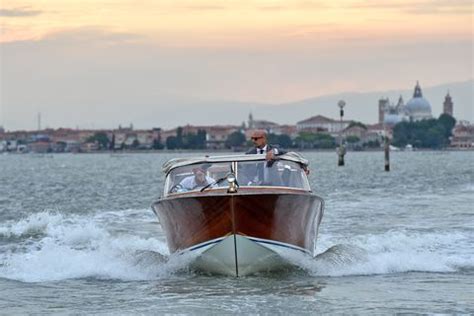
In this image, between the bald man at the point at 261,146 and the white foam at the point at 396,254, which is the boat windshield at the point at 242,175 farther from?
the white foam at the point at 396,254

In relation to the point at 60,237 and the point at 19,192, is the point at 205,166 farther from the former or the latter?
the point at 19,192

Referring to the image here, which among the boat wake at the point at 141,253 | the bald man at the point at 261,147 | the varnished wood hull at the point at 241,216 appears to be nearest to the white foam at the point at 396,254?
the boat wake at the point at 141,253

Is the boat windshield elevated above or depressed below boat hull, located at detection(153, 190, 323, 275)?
above

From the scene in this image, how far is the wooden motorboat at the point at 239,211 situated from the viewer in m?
20.2

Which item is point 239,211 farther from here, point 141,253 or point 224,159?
point 141,253

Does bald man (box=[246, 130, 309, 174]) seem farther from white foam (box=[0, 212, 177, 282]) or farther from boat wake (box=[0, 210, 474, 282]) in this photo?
white foam (box=[0, 212, 177, 282])

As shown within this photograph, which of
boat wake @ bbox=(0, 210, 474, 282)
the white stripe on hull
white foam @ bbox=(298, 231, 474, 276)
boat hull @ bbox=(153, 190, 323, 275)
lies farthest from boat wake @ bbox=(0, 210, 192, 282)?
white foam @ bbox=(298, 231, 474, 276)

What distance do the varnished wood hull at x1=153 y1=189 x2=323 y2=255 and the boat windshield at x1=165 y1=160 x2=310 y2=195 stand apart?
0.35 meters

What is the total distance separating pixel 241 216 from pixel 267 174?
109 centimetres

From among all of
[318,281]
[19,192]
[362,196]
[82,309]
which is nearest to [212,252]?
[318,281]

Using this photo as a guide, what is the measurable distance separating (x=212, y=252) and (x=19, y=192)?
4160 centimetres

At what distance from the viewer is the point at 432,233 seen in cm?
3047

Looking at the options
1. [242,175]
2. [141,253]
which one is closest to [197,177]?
[242,175]

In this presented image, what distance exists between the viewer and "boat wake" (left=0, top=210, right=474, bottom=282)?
22453 mm
